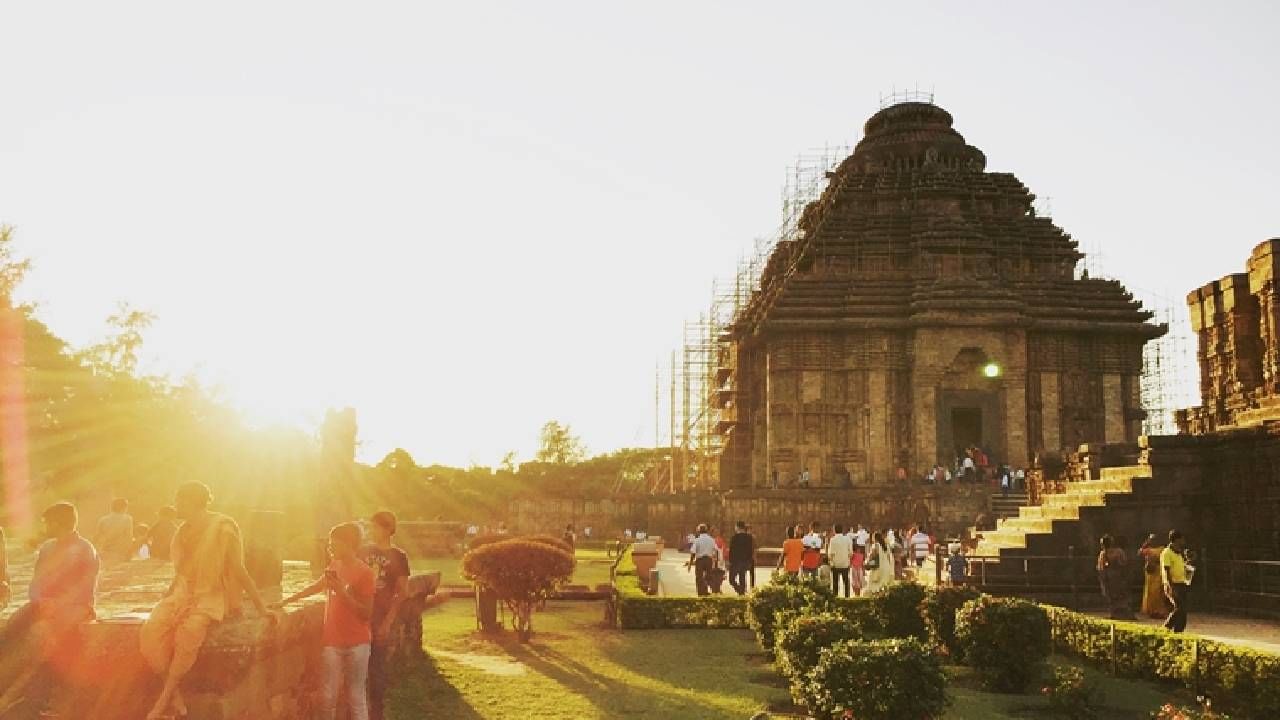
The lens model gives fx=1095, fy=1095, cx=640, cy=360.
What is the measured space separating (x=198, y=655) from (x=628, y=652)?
8744 mm

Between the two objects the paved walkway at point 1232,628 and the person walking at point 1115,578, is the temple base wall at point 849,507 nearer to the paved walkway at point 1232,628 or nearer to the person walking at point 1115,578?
the paved walkway at point 1232,628

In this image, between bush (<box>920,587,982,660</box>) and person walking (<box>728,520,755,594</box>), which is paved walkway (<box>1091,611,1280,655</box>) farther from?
person walking (<box>728,520,755,594</box>)

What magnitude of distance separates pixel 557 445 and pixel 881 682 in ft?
302

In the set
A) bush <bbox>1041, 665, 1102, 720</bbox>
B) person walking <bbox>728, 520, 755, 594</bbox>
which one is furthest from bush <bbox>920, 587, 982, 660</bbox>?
person walking <bbox>728, 520, 755, 594</bbox>

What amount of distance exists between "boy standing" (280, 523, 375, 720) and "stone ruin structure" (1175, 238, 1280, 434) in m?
15.7

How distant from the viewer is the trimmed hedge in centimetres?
937

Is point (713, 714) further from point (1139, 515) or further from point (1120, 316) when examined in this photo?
point (1120, 316)

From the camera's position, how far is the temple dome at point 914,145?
48094 millimetres

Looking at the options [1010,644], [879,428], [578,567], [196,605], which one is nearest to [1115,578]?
[1010,644]

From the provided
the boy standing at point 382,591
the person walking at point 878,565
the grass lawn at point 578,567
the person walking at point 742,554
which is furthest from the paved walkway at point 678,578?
the boy standing at point 382,591

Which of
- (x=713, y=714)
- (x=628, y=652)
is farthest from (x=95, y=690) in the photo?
(x=628, y=652)

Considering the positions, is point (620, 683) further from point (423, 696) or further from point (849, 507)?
point (849, 507)

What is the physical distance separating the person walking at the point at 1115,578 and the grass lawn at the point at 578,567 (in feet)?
40.2

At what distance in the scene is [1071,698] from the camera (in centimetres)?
994
